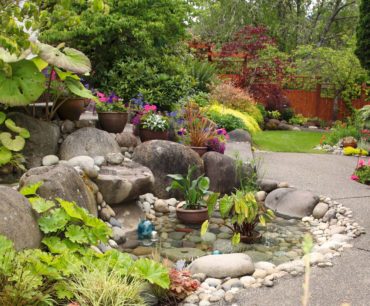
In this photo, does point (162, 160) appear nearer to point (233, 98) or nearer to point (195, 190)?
point (195, 190)

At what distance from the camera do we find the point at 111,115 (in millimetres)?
7605

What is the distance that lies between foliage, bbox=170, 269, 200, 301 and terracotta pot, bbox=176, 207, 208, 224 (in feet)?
7.51

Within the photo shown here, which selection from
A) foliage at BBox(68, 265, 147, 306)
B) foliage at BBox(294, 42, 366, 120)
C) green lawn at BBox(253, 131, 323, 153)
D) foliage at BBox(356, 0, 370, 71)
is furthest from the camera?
foliage at BBox(294, 42, 366, 120)

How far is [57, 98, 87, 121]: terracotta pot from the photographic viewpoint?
23.2 ft

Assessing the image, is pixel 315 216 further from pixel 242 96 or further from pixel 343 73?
pixel 343 73

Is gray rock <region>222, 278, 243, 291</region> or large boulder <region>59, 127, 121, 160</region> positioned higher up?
large boulder <region>59, 127, 121, 160</region>

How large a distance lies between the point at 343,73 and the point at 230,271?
15818 millimetres

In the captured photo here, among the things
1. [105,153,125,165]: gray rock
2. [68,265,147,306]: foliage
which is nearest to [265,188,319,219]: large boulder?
[105,153,125,165]: gray rock

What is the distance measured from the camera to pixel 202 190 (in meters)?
6.25

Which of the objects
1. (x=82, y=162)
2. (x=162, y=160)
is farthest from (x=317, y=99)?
(x=82, y=162)

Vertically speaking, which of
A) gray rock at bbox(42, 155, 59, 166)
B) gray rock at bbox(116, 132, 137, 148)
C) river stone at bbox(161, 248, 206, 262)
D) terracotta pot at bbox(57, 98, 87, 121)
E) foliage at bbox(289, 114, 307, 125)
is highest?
terracotta pot at bbox(57, 98, 87, 121)

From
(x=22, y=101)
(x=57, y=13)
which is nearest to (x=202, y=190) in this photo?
(x=22, y=101)

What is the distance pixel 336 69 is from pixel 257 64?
149 inches

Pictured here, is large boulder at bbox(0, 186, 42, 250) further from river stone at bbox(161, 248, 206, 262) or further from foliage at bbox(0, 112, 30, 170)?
foliage at bbox(0, 112, 30, 170)
